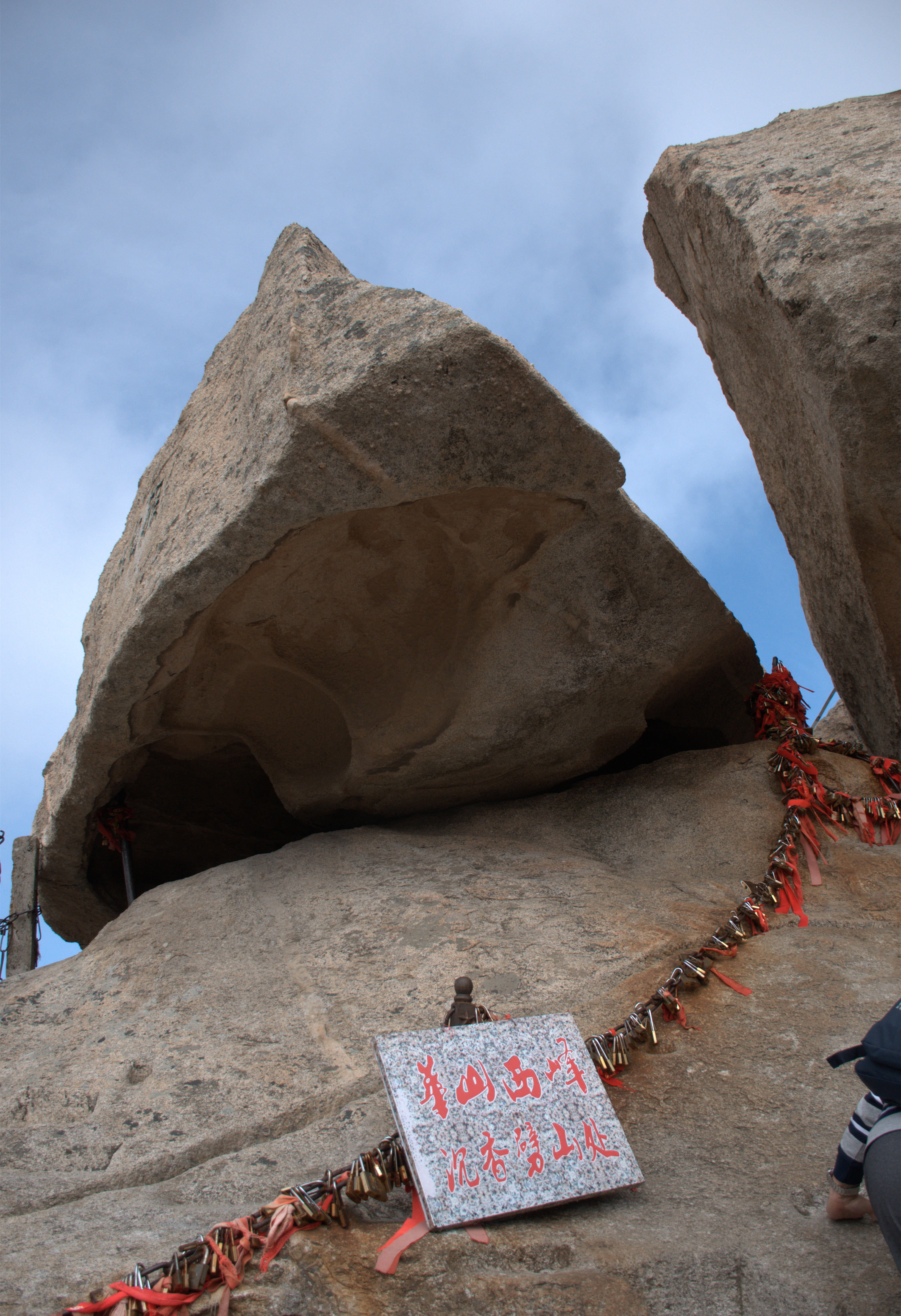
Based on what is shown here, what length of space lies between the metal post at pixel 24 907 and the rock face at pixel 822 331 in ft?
11.8

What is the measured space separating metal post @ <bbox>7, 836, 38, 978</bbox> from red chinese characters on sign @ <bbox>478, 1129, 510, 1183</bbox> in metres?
3.05

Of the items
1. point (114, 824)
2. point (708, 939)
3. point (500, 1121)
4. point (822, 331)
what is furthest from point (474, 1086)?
point (114, 824)

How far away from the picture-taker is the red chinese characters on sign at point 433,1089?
1.53 meters

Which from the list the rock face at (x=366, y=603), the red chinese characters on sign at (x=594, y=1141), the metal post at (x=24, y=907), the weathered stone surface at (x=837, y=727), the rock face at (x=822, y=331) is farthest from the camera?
the weathered stone surface at (x=837, y=727)

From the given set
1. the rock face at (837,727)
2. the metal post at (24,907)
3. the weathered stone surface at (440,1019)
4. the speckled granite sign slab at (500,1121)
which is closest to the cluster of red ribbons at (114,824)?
the metal post at (24,907)

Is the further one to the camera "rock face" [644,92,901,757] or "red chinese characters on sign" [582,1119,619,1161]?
"rock face" [644,92,901,757]

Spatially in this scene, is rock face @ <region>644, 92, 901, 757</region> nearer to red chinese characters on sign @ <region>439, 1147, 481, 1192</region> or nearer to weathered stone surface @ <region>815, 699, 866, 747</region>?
weathered stone surface @ <region>815, 699, 866, 747</region>

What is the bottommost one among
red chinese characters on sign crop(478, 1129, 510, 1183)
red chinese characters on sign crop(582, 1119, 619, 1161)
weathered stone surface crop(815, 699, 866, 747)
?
red chinese characters on sign crop(582, 1119, 619, 1161)

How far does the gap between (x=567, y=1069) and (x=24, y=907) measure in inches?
121

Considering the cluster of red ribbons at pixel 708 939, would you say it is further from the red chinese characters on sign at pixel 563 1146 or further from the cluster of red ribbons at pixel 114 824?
the red chinese characters on sign at pixel 563 1146

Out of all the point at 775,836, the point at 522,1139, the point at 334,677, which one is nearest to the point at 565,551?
the point at 334,677

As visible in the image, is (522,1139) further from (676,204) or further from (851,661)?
(676,204)

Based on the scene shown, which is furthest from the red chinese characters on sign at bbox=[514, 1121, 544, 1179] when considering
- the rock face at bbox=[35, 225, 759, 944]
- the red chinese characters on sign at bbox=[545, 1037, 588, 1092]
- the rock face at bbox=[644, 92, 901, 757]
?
the rock face at bbox=[644, 92, 901, 757]

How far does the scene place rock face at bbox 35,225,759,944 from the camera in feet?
8.29
